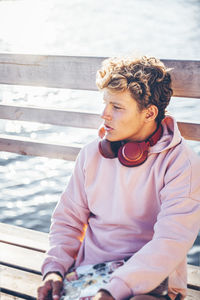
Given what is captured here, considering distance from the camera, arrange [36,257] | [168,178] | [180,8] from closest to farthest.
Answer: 1. [168,178]
2. [36,257]
3. [180,8]

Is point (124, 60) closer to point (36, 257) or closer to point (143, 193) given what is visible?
point (143, 193)

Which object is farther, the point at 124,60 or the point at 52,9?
the point at 52,9

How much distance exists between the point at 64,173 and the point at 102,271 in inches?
134

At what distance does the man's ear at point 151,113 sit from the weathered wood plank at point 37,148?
110 cm

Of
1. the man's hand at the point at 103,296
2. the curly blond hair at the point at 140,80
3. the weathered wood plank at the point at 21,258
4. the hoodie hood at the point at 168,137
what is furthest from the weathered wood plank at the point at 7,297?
the curly blond hair at the point at 140,80

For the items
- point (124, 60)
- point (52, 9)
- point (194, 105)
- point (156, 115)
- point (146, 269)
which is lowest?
point (52, 9)

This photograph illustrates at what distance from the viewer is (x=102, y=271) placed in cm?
181

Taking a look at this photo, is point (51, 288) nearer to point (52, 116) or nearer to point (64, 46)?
point (52, 116)

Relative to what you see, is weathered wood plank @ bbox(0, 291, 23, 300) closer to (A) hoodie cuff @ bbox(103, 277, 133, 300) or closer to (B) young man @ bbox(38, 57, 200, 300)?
(B) young man @ bbox(38, 57, 200, 300)

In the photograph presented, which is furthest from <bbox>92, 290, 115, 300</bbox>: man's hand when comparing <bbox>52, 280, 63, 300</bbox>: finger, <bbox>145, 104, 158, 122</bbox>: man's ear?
<bbox>145, 104, 158, 122</bbox>: man's ear

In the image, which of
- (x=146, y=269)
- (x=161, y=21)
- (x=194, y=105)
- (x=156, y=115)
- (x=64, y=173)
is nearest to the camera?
(x=146, y=269)

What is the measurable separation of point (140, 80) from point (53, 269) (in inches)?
34.6

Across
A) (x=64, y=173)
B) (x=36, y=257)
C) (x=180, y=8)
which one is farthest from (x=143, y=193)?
(x=180, y=8)

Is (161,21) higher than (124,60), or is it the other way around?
(124,60)
